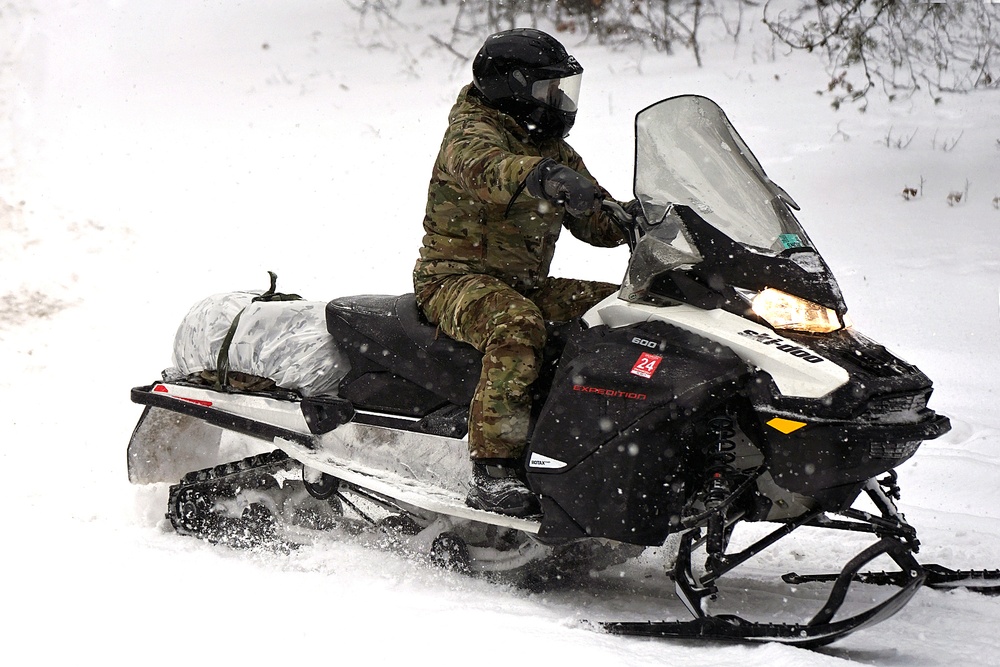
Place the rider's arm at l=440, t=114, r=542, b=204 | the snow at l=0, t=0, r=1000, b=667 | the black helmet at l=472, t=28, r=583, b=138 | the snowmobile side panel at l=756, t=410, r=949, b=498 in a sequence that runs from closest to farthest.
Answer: the snowmobile side panel at l=756, t=410, r=949, b=498
the snow at l=0, t=0, r=1000, b=667
the rider's arm at l=440, t=114, r=542, b=204
the black helmet at l=472, t=28, r=583, b=138

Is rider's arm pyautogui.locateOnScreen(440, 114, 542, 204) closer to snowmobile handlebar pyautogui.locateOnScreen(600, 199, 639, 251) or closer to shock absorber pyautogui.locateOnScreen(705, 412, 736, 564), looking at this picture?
snowmobile handlebar pyautogui.locateOnScreen(600, 199, 639, 251)

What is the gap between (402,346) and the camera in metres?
3.65

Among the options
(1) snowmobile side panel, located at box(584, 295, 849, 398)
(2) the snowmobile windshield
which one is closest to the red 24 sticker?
(1) snowmobile side panel, located at box(584, 295, 849, 398)

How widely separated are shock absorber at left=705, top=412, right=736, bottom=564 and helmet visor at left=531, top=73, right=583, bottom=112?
4.26 ft

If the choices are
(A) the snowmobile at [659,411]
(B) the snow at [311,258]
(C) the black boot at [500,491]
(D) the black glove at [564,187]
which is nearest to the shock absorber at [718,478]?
(A) the snowmobile at [659,411]

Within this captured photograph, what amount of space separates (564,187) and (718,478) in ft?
3.10

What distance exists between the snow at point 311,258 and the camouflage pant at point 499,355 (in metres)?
0.53

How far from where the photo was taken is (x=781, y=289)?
289cm

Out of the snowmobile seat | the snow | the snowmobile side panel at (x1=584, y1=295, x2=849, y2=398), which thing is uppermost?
the snowmobile side panel at (x1=584, y1=295, x2=849, y2=398)

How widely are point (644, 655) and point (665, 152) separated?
150 cm

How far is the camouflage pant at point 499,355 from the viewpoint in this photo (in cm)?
321

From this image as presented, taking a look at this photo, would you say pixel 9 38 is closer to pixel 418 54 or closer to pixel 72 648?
pixel 418 54

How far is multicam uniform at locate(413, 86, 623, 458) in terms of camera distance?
3221 millimetres

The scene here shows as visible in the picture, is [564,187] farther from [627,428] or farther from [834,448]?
[834,448]
